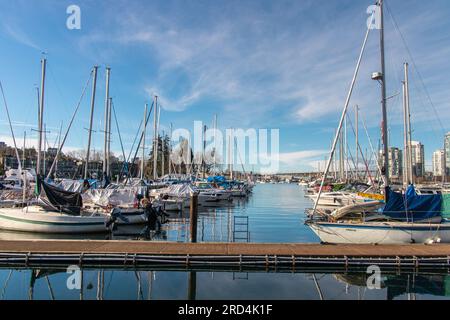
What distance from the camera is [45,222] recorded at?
80.7 feet

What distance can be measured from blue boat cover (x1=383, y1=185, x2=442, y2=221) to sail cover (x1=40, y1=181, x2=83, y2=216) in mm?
21710

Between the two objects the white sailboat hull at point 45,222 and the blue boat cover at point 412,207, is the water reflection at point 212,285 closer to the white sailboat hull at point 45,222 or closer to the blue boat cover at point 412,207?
the blue boat cover at point 412,207

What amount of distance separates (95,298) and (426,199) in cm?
1859

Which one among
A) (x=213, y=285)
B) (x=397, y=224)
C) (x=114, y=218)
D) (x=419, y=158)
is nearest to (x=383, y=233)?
(x=397, y=224)

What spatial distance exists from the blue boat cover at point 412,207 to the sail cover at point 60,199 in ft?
71.2

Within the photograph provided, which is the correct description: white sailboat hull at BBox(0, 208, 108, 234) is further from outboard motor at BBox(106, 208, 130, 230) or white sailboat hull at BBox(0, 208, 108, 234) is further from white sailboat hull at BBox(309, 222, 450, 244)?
white sailboat hull at BBox(309, 222, 450, 244)

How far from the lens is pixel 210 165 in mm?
98875

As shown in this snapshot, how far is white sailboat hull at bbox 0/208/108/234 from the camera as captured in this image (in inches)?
968

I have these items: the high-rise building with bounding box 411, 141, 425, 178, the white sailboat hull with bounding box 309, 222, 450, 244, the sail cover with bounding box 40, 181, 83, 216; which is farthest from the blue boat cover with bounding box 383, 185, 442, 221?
the high-rise building with bounding box 411, 141, 425, 178

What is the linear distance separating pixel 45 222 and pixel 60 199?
76.1 inches
